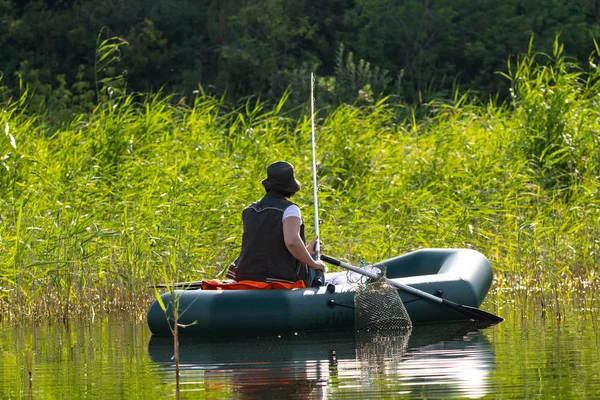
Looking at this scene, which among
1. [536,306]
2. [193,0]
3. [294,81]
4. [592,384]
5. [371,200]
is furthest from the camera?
[193,0]

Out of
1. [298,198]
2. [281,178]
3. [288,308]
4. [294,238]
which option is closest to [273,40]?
[298,198]

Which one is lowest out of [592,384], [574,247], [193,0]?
[592,384]

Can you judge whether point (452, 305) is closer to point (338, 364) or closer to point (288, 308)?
point (288, 308)

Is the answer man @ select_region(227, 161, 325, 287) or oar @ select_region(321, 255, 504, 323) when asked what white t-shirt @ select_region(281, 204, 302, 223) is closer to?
man @ select_region(227, 161, 325, 287)

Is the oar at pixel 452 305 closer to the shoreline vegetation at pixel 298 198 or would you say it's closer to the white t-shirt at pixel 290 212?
the white t-shirt at pixel 290 212

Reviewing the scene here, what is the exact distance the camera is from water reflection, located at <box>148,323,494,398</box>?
5141 mm

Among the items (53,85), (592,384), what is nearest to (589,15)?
(53,85)

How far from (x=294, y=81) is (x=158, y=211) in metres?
12.9

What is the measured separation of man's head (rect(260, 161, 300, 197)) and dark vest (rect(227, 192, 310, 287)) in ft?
0.15

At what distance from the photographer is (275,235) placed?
726 cm

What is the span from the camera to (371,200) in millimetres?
10375

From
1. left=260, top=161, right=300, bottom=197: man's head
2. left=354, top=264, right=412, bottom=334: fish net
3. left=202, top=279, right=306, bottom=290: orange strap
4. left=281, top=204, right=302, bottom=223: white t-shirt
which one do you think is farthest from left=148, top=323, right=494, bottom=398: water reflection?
left=260, top=161, right=300, bottom=197: man's head

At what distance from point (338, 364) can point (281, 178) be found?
162cm

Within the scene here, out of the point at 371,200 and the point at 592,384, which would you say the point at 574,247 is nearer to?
the point at 371,200
